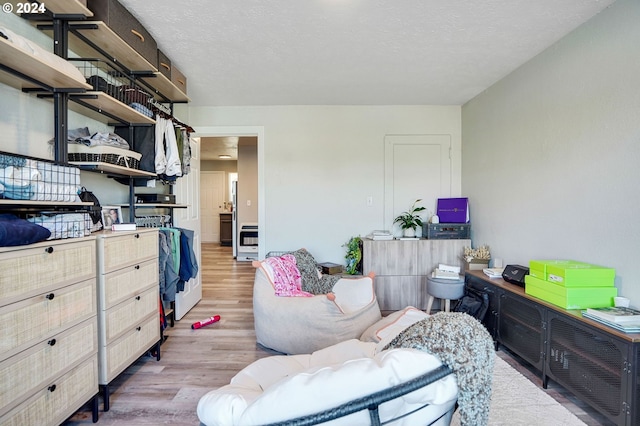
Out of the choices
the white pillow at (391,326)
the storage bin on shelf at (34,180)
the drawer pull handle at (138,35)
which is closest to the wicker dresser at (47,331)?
the storage bin on shelf at (34,180)

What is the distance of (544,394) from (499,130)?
8.02 feet

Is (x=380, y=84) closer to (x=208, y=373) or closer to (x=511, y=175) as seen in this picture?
(x=511, y=175)

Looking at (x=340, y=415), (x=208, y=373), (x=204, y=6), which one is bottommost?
(x=208, y=373)

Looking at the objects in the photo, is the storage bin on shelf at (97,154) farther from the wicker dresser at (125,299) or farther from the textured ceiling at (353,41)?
the textured ceiling at (353,41)

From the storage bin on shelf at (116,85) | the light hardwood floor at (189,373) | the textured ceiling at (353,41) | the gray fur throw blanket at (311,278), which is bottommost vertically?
the light hardwood floor at (189,373)

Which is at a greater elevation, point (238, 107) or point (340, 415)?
point (238, 107)

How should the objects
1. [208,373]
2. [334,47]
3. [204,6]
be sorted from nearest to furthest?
[204,6] → [208,373] → [334,47]

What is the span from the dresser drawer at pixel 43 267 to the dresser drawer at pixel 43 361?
0.85ft

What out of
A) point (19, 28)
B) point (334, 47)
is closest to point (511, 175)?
point (334, 47)

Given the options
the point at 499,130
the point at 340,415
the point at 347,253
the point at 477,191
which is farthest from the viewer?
the point at 347,253

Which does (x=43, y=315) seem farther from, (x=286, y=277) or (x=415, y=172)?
(x=415, y=172)

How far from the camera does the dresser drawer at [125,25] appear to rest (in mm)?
1891

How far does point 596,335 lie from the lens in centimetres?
176

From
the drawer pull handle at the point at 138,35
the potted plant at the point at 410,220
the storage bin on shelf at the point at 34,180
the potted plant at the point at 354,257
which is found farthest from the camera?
the potted plant at the point at 410,220
